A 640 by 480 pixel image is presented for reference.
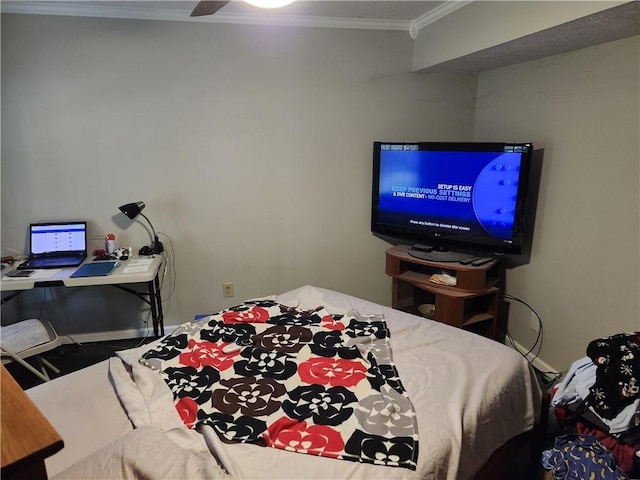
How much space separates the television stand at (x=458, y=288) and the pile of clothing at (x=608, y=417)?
103cm

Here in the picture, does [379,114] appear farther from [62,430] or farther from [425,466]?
[62,430]

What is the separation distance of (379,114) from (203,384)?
7.83 ft

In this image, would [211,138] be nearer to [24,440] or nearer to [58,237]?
[58,237]

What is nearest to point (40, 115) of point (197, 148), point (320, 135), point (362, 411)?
point (197, 148)

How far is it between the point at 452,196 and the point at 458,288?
25.2 inches

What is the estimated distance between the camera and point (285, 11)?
2756 millimetres

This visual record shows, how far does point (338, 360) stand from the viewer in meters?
1.77

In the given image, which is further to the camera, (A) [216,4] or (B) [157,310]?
(B) [157,310]

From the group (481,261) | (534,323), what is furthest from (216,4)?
(534,323)

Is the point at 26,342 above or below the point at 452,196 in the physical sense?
below

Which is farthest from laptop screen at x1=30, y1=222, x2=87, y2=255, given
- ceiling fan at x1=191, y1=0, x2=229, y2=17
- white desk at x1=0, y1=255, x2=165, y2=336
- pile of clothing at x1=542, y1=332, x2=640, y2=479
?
pile of clothing at x1=542, y1=332, x2=640, y2=479

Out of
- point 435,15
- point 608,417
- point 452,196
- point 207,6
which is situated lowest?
point 608,417

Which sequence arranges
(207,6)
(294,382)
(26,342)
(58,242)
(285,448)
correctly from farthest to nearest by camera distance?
(58,242) < (26,342) < (207,6) < (294,382) < (285,448)

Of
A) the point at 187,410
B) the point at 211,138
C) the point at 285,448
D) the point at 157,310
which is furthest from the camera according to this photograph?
the point at 157,310
